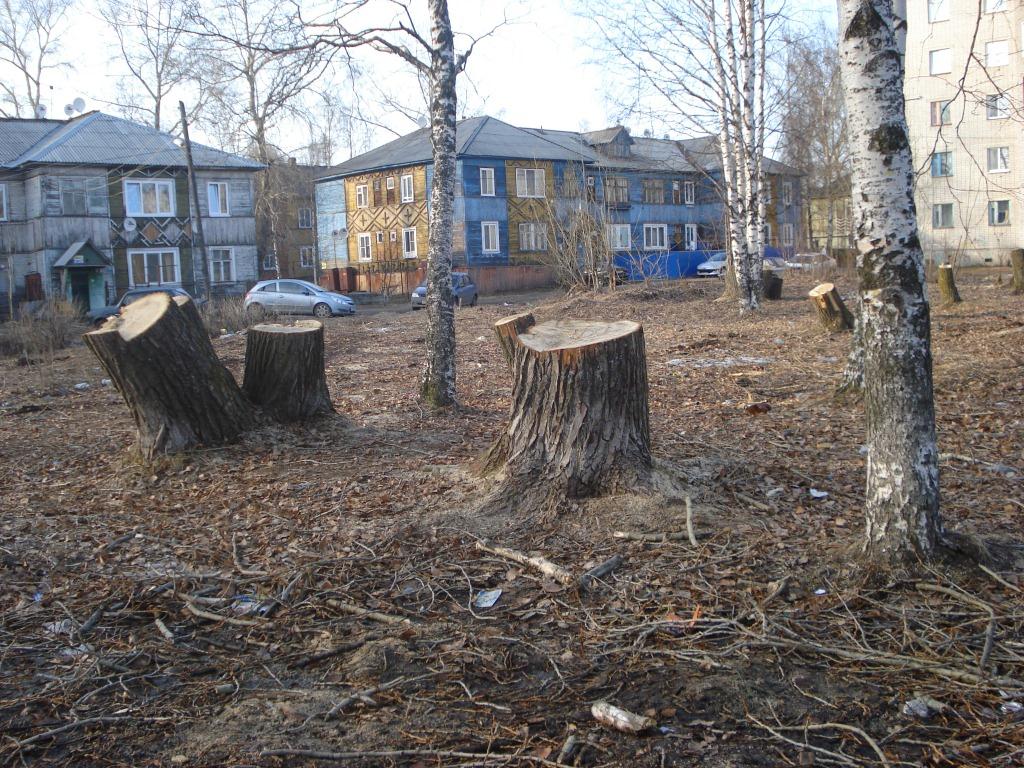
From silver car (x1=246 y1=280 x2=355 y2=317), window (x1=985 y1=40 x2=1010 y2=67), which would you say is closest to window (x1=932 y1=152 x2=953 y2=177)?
window (x1=985 y1=40 x2=1010 y2=67)

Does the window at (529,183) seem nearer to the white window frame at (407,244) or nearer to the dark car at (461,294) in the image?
the white window frame at (407,244)

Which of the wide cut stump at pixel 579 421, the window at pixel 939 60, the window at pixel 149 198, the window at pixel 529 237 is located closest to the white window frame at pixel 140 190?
the window at pixel 149 198

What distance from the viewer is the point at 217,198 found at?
37656mm

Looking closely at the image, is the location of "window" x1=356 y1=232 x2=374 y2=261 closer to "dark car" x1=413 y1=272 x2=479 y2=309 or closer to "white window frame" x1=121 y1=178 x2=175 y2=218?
"white window frame" x1=121 y1=178 x2=175 y2=218

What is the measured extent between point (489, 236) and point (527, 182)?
3377 millimetres

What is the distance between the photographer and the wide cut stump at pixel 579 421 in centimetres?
509

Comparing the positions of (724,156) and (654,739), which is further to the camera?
(724,156)

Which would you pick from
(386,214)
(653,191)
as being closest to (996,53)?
(386,214)

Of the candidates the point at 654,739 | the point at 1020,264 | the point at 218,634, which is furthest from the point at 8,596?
the point at 1020,264

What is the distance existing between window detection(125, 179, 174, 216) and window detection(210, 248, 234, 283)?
2309mm

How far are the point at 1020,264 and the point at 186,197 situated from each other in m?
30.0

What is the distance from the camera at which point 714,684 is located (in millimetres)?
3234

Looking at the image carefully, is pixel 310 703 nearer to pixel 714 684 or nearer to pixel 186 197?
pixel 714 684

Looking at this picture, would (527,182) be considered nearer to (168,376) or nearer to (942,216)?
(942,216)
